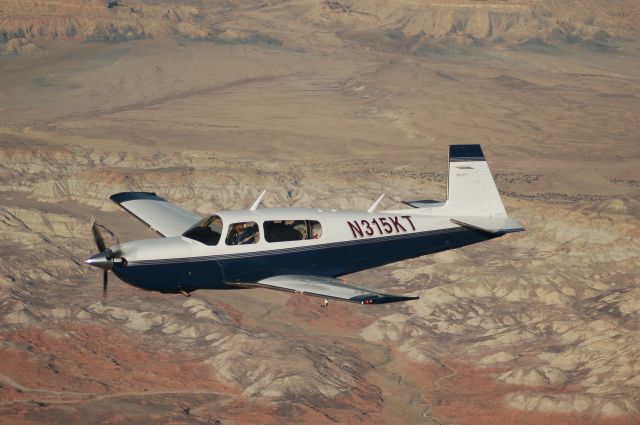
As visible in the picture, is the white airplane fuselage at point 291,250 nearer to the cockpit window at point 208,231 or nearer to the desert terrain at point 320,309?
the cockpit window at point 208,231

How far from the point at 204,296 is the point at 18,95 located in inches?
4601

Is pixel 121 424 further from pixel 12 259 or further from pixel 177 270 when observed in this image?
pixel 12 259

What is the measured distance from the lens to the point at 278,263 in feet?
123

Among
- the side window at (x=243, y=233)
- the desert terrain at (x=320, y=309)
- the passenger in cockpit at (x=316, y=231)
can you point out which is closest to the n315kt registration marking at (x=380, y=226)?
the passenger in cockpit at (x=316, y=231)

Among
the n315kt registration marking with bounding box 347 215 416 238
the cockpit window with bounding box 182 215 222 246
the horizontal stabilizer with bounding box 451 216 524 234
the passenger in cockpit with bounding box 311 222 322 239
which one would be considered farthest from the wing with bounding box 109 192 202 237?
the horizontal stabilizer with bounding box 451 216 524 234

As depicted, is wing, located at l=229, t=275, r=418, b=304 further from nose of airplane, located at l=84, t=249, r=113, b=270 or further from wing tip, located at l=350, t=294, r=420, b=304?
nose of airplane, located at l=84, t=249, r=113, b=270

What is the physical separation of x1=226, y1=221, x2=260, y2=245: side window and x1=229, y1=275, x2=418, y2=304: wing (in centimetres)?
156

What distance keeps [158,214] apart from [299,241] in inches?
331

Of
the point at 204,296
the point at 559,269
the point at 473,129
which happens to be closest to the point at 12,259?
the point at 204,296

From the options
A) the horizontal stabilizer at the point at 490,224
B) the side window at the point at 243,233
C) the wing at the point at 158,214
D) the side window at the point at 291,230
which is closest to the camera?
the side window at the point at 243,233

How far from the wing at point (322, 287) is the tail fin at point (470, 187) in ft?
27.3

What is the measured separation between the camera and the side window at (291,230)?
37312 mm

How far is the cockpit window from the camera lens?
36.5 metres

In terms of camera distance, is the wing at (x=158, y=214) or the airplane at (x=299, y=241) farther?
the wing at (x=158, y=214)
